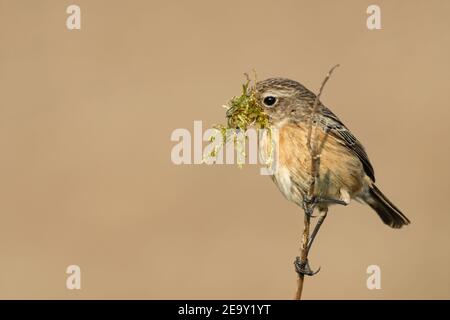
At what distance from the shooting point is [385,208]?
A: 8.04 metres

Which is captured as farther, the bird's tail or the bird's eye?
the bird's tail

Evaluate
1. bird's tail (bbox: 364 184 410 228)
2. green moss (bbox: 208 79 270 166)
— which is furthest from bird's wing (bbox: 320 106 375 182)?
green moss (bbox: 208 79 270 166)

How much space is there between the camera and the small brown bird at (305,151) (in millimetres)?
6965

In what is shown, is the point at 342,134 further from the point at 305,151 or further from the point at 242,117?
the point at 242,117

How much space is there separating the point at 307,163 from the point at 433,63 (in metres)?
8.48

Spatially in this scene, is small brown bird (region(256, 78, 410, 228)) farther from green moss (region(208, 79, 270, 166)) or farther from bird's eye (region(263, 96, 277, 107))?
green moss (region(208, 79, 270, 166))

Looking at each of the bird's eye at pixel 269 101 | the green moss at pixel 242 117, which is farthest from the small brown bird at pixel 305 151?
the green moss at pixel 242 117

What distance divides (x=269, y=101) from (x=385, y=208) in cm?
177

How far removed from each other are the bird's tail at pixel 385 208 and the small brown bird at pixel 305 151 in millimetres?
228

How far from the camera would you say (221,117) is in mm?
13992

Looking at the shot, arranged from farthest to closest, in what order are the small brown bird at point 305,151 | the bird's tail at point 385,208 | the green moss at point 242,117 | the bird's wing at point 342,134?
the bird's tail at point 385,208, the bird's wing at point 342,134, the small brown bird at point 305,151, the green moss at point 242,117

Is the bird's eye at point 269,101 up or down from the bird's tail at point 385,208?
up

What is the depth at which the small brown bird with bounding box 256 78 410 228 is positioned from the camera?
6.96 m

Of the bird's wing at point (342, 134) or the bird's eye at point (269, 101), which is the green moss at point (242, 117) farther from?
the bird's wing at point (342, 134)
